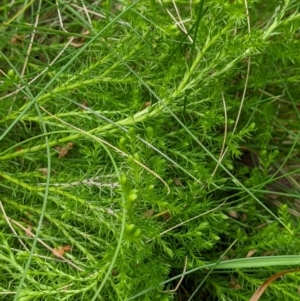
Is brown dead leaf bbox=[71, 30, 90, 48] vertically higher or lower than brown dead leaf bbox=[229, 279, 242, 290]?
higher

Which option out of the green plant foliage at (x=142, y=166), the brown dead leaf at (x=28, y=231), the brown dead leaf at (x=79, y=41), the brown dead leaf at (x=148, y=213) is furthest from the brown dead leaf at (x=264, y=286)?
the brown dead leaf at (x=79, y=41)

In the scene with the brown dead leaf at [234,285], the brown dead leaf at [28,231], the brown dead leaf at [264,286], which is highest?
the brown dead leaf at [28,231]

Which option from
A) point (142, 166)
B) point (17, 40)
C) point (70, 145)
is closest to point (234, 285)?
point (142, 166)

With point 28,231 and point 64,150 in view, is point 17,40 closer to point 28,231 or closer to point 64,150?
point 64,150

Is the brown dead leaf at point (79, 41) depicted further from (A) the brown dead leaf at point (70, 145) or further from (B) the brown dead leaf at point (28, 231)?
(B) the brown dead leaf at point (28, 231)

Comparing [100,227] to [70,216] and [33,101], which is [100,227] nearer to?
[70,216]

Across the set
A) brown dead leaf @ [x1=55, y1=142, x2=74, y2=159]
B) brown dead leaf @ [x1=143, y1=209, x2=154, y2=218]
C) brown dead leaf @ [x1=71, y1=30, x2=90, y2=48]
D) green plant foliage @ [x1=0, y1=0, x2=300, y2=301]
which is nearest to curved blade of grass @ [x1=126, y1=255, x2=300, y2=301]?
green plant foliage @ [x1=0, y1=0, x2=300, y2=301]

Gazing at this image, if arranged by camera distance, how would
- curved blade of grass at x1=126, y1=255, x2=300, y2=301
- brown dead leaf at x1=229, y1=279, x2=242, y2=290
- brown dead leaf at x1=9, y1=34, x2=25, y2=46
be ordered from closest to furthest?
1. curved blade of grass at x1=126, y1=255, x2=300, y2=301
2. brown dead leaf at x1=229, y1=279, x2=242, y2=290
3. brown dead leaf at x1=9, y1=34, x2=25, y2=46

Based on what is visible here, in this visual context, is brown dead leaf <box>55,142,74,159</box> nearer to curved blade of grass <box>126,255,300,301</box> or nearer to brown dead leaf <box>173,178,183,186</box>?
brown dead leaf <box>173,178,183,186</box>
